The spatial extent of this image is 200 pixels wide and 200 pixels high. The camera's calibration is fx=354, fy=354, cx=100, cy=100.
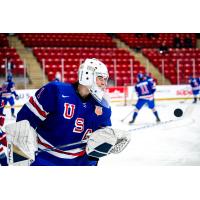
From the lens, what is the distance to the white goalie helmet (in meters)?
1.61

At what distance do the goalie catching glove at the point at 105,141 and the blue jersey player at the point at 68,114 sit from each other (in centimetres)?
3

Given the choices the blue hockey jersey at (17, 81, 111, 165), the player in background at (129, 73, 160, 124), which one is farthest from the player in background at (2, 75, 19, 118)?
the blue hockey jersey at (17, 81, 111, 165)

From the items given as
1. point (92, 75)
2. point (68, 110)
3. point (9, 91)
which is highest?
point (92, 75)

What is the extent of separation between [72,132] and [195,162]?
43.5 inches

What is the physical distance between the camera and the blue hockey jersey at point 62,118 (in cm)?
149

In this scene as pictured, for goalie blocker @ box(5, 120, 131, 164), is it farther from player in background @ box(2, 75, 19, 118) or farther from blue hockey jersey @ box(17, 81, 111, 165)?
player in background @ box(2, 75, 19, 118)

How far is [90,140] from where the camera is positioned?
5.38 feet

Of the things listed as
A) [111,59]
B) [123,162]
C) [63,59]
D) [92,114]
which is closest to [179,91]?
[111,59]

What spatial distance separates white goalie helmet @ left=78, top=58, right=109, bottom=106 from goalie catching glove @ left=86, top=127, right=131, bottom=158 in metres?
0.16

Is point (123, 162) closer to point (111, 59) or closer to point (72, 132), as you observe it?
point (72, 132)

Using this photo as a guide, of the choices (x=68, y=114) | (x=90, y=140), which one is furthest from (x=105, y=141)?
(x=68, y=114)

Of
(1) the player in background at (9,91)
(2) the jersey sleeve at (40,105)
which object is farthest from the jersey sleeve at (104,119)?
(1) the player in background at (9,91)

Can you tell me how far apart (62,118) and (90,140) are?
0.18 meters

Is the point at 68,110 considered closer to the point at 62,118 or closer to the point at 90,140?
the point at 62,118
